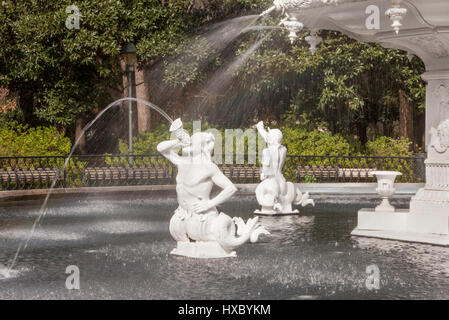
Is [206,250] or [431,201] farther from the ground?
[431,201]

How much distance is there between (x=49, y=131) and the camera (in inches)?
960

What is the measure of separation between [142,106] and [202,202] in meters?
21.4

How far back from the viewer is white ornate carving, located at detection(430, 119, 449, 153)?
11.0m

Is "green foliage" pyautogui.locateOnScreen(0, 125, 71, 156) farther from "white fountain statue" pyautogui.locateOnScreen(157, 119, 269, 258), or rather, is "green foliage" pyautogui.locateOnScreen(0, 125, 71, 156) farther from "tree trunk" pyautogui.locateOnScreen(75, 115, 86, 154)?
"white fountain statue" pyautogui.locateOnScreen(157, 119, 269, 258)

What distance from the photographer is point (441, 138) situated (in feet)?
36.3

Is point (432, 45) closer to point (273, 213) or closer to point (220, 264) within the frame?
point (273, 213)

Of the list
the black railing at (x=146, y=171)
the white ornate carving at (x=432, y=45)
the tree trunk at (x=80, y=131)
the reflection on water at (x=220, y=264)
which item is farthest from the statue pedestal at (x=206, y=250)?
the tree trunk at (x=80, y=131)

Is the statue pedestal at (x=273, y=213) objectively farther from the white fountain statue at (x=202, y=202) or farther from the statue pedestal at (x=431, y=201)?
the white fountain statue at (x=202, y=202)

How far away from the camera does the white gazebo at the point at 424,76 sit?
10.3 m

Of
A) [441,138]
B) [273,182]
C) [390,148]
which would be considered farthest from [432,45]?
[390,148]

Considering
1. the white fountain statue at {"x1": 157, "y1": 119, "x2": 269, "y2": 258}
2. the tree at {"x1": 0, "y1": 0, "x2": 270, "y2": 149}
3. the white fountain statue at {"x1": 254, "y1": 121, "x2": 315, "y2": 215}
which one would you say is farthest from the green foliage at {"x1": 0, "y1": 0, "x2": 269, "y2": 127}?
the white fountain statue at {"x1": 157, "y1": 119, "x2": 269, "y2": 258}

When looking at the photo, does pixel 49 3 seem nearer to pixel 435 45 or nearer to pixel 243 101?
pixel 243 101

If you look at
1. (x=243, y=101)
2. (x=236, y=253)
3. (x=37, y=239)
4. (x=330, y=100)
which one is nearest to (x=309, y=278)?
(x=236, y=253)
